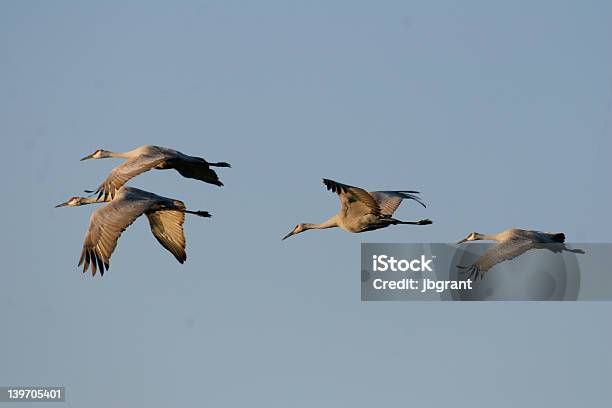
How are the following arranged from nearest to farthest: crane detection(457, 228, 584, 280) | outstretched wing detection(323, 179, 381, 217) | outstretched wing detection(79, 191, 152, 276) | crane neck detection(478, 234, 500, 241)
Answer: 1. outstretched wing detection(79, 191, 152, 276)
2. outstretched wing detection(323, 179, 381, 217)
3. crane detection(457, 228, 584, 280)
4. crane neck detection(478, 234, 500, 241)

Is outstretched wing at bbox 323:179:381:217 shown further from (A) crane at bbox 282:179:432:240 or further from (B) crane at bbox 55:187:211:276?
(B) crane at bbox 55:187:211:276

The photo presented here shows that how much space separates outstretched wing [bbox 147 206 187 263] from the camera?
47.0 m

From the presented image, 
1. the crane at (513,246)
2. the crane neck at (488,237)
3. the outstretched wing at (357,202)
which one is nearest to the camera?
the outstretched wing at (357,202)

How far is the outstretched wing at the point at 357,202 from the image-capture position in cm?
4512

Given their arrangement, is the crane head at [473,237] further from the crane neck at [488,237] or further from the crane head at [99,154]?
the crane head at [99,154]

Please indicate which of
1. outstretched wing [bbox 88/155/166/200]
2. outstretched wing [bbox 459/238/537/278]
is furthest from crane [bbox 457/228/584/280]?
outstretched wing [bbox 88/155/166/200]

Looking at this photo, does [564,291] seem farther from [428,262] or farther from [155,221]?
[155,221]

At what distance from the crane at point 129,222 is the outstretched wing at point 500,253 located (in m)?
5.47

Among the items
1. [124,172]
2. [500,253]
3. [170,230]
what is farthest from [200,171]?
[500,253]

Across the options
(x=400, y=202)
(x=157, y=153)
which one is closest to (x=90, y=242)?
(x=157, y=153)

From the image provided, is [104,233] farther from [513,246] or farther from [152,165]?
[513,246]

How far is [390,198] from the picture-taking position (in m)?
47.7

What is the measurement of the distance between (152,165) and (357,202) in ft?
12.6

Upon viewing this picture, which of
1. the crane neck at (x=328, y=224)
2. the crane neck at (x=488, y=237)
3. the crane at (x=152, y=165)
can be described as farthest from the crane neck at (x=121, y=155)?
the crane neck at (x=488, y=237)
